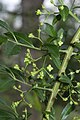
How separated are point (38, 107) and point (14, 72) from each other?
263 millimetres

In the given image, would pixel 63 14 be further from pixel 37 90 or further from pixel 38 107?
pixel 38 107

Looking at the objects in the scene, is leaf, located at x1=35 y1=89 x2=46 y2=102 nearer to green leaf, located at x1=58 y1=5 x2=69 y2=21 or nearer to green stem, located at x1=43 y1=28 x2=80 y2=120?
green stem, located at x1=43 y1=28 x2=80 y2=120

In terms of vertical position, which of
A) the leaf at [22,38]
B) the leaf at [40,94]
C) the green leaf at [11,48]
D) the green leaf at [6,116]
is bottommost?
the green leaf at [6,116]

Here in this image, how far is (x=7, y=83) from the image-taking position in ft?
1.89

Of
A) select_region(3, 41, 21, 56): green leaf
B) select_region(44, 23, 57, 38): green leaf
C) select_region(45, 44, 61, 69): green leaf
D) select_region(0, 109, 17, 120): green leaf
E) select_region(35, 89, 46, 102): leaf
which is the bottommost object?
select_region(0, 109, 17, 120): green leaf

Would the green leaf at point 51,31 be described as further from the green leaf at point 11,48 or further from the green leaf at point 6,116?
the green leaf at point 6,116

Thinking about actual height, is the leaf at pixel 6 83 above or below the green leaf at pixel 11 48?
below

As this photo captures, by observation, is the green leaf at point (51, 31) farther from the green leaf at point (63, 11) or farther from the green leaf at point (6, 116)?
the green leaf at point (6, 116)

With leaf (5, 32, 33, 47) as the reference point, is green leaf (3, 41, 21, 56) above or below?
below

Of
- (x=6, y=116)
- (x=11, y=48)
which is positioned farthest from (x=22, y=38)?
(x=6, y=116)

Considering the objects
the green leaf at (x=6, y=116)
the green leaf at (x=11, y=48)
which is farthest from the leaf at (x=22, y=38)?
the green leaf at (x=6, y=116)

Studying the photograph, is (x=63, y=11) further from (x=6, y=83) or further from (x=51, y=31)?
(x=6, y=83)

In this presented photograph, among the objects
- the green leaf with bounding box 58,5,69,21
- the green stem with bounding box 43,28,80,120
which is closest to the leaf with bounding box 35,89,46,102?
the green stem with bounding box 43,28,80,120

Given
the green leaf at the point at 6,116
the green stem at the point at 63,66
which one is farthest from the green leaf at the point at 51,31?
the green leaf at the point at 6,116
